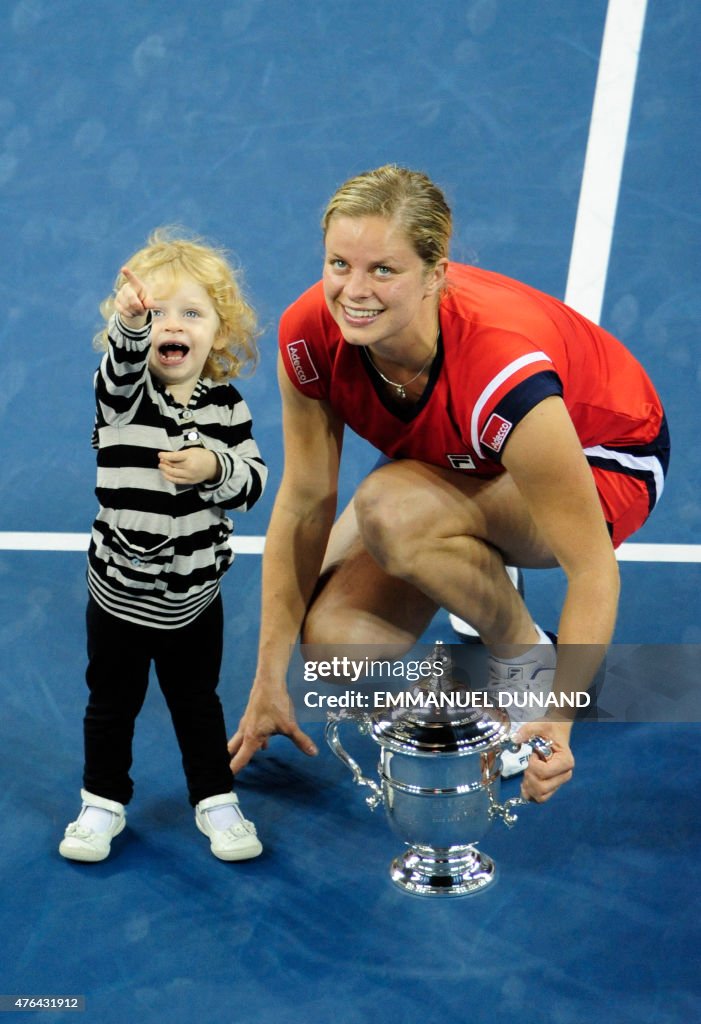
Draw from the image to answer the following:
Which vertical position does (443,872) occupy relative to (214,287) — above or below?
below

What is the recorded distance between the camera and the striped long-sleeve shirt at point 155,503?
2088 mm

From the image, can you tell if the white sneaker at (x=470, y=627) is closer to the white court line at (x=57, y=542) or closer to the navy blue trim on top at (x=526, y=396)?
the white court line at (x=57, y=542)

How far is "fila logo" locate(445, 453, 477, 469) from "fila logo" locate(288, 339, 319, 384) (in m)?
0.27

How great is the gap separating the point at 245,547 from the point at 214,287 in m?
1.11

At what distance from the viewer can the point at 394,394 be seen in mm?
2242

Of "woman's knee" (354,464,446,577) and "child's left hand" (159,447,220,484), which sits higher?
"child's left hand" (159,447,220,484)

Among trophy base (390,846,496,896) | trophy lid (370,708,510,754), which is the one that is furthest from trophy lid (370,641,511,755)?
trophy base (390,846,496,896)

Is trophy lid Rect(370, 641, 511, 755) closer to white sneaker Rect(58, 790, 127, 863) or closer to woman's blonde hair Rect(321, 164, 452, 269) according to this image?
white sneaker Rect(58, 790, 127, 863)

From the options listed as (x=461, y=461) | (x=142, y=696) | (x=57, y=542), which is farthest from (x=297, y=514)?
(x=57, y=542)

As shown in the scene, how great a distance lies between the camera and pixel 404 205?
6.59 ft

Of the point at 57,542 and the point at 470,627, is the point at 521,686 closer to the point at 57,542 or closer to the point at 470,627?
the point at 470,627

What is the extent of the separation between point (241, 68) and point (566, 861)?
8.96 ft

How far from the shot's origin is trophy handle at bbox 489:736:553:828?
6.23 ft

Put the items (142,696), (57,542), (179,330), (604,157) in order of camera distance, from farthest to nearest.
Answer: (604,157), (57,542), (142,696), (179,330)
